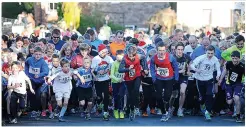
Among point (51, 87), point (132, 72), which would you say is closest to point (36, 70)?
point (51, 87)

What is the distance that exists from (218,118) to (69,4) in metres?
28.2

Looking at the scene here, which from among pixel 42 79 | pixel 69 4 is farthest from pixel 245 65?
pixel 69 4

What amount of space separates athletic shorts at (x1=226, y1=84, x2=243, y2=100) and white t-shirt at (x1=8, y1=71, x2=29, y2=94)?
12.7 ft

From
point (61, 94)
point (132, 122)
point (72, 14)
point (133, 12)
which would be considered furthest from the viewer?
point (133, 12)

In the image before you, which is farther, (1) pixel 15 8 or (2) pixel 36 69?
(1) pixel 15 8

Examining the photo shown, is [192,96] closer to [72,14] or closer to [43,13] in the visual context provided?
[72,14]

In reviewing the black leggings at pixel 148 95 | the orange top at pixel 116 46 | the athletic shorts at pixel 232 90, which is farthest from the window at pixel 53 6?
the athletic shorts at pixel 232 90

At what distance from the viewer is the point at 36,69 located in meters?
11.2

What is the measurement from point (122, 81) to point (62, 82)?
1.16 m

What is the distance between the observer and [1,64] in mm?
10875

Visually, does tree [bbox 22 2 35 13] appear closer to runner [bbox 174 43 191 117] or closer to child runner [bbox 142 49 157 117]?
child runner [bbox 142 49 157 117]

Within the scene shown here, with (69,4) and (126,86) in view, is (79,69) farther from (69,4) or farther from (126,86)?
(69,4)

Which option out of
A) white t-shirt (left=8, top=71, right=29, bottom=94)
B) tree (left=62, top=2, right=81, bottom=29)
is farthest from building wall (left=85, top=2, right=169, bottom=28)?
white t-shirt (left=8, top=71, right=29, bottom=94)

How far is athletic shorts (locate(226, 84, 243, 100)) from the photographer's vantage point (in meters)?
11.0
